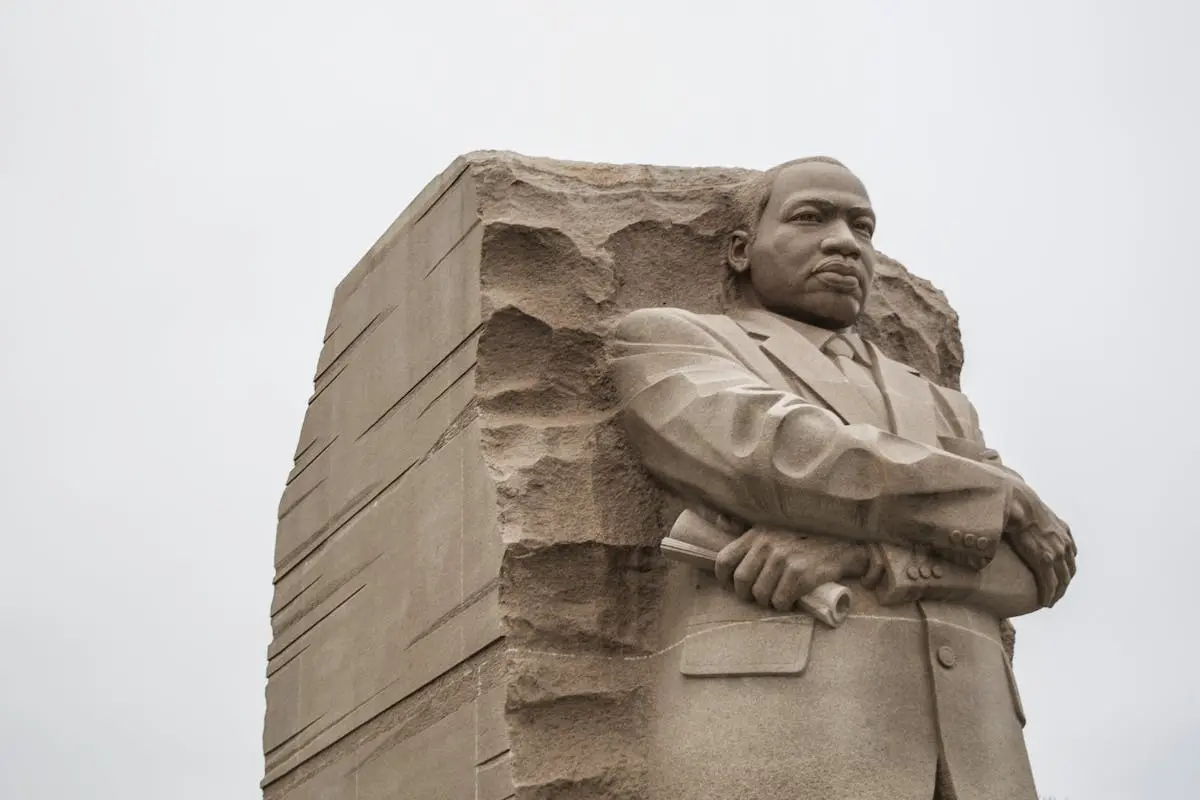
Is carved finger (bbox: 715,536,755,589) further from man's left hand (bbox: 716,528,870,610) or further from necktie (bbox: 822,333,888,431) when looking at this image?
necktie (bbox: 822,333,888,431)

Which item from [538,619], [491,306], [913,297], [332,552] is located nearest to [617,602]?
[538,619]

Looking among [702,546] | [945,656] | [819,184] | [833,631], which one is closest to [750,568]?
[702,546]

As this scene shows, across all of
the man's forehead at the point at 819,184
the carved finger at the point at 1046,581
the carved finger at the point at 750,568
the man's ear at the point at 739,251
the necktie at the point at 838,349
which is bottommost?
the carved finger at the point at 750,568

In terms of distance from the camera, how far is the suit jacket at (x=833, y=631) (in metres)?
5.66

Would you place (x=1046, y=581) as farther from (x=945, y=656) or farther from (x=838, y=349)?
(x=838, y=349)

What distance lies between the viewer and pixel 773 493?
5828mm

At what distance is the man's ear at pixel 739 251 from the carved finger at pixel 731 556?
1.31 metres

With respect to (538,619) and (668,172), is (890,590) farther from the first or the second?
(668,172)

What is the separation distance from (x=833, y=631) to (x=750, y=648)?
0.86 feet

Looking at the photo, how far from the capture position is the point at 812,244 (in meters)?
6.68

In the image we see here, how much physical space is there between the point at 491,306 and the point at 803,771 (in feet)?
6.25

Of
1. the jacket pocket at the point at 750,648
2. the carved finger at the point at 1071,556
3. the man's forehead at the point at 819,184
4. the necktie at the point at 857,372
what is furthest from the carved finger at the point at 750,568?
the man's forehead at the point at 819,184

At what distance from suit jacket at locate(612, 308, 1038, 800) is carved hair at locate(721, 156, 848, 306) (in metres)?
0.73

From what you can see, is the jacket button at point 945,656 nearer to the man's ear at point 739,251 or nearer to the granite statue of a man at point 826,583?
the granite statue of a man at point 826,583
